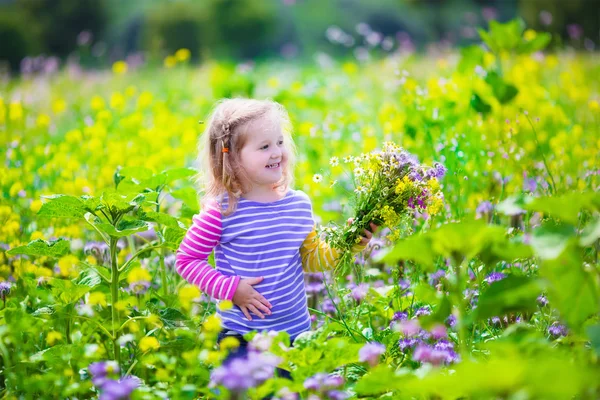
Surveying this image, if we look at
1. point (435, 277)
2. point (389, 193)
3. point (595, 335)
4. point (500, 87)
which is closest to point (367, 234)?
point (389, 193)

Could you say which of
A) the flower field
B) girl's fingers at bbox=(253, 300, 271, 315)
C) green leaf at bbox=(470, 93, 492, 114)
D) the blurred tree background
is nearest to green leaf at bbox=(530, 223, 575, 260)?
the flower field

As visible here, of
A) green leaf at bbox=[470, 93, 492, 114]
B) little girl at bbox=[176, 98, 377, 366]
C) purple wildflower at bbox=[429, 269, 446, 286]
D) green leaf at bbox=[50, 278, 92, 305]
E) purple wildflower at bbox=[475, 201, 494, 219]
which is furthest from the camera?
green leaf at bbox=[470, 93, 492, 114]

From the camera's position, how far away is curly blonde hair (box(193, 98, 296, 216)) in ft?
7.08

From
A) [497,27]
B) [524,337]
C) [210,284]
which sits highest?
[497,27]

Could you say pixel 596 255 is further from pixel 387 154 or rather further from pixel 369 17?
pixel 369 17

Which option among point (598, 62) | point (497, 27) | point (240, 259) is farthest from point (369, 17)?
point (240, 259)

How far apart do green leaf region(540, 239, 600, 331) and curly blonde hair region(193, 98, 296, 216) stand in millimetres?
1055

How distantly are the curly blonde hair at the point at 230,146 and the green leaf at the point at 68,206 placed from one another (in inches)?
15.3

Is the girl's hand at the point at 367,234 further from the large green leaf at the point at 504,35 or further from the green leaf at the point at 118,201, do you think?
the large green leaf at the point at 504,35

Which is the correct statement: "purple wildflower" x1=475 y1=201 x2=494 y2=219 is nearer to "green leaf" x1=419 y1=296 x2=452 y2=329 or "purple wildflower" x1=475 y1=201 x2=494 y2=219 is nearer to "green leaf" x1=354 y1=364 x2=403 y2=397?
"green leaf" x1=419 y1=296 x2=452 y2=329

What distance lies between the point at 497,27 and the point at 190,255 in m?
2.48

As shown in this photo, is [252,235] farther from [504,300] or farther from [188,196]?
[504,300]

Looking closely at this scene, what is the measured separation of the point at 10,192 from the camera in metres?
3.08

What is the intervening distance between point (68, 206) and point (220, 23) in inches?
1143
